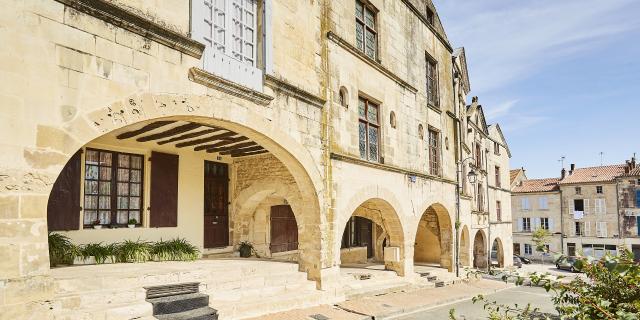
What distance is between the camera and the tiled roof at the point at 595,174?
36.4 meters

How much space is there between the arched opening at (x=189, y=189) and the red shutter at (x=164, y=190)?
22mm

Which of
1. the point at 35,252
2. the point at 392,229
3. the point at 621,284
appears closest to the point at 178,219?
the point at 35,252

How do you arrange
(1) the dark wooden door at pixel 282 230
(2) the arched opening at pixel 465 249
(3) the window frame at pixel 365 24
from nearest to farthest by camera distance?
(3) the window frame at pixel 365 24
(1) the dark wooden door at pixel 282 230
(2) the arched opening at pixel 465 249

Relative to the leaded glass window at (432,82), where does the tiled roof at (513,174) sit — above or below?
below

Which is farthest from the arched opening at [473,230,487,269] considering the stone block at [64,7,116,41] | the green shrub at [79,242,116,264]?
the stone block at [64,7,116,41]

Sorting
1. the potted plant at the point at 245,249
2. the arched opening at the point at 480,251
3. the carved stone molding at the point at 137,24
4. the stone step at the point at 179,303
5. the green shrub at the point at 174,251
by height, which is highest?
the carved stone molding at the point at 137,24

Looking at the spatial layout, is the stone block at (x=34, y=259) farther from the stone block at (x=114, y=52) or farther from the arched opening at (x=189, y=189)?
the arched opening at (x=189, y=189)

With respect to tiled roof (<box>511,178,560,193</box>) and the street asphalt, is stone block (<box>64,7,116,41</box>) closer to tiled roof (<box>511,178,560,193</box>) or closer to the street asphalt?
the street asphalt

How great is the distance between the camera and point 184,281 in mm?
7016

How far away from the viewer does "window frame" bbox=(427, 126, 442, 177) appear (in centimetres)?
1541

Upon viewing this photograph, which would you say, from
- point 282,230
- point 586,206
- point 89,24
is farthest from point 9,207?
point 586,206

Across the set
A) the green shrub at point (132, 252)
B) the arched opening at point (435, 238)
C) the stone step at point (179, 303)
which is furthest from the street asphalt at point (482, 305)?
the green shrub at point (132, 252)

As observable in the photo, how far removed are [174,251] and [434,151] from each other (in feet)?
33.4

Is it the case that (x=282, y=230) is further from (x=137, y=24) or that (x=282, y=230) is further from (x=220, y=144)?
(x=137, y=24)
